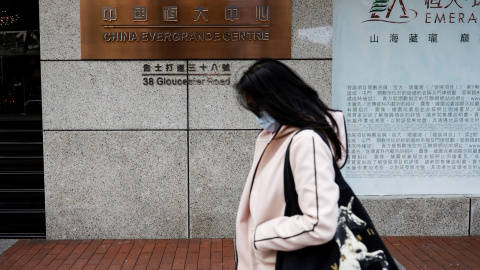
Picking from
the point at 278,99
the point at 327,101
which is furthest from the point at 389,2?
the point at 278,99

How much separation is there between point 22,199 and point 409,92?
4840 mm

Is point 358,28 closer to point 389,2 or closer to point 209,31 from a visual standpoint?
point 389,2

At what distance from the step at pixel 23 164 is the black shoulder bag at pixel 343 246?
16.2ft

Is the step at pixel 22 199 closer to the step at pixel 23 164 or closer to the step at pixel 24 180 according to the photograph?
the step at pixel 24 180

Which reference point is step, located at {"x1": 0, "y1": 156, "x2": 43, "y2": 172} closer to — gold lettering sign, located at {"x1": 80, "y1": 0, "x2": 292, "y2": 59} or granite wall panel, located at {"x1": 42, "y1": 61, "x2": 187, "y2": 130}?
granite wall panel, located at {"x1": 42, "y1": 61, "x2": 187, "y2": 130}

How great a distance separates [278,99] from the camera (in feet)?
7.33

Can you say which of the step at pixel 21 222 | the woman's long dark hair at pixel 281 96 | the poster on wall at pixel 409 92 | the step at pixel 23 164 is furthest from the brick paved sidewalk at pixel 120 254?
the woman's long dark hair at pixel 281 96

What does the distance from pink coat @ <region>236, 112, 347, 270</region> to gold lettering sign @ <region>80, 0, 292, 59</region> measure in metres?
3.64

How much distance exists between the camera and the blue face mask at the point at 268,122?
234cm

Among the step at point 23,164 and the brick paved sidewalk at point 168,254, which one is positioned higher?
the step at point 23,164

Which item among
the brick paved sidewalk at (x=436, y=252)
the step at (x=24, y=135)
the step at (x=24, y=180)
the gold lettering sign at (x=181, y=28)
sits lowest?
the brick paved sidewalk at (x=436, y=252)

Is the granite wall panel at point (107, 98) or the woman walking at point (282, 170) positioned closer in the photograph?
the woman walking at point (282, 170)

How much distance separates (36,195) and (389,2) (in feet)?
15.8

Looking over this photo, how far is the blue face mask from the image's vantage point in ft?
7.66
